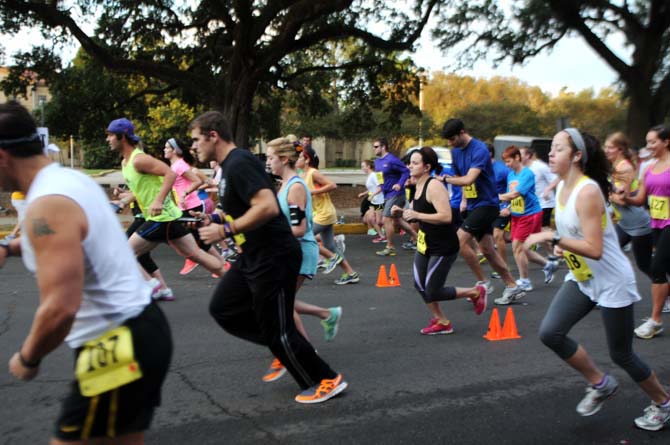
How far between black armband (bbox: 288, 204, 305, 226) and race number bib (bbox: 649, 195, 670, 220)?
3050 millimetres

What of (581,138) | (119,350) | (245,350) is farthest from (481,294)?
(119,350)

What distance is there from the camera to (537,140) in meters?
21.8

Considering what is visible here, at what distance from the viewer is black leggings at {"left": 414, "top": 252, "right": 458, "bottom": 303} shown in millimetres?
6082

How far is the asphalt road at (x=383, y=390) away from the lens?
3.97 metres

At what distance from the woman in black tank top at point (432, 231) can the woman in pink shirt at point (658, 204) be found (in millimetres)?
1656

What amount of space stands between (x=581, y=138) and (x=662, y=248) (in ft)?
7.82

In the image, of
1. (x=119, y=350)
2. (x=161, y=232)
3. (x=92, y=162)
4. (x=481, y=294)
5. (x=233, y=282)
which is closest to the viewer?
(x=119, y=350)

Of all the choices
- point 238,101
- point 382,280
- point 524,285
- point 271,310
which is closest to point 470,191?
point 524,285

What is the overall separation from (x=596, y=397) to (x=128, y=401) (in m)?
2.83

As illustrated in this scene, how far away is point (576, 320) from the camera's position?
4.03 meters

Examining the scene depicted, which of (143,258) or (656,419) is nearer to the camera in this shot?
(656,419)

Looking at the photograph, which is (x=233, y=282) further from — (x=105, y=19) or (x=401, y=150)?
(x=401, y=150)

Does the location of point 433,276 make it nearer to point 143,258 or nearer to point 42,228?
point 143,258

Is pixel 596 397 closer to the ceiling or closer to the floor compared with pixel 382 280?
closer to the ceiling
